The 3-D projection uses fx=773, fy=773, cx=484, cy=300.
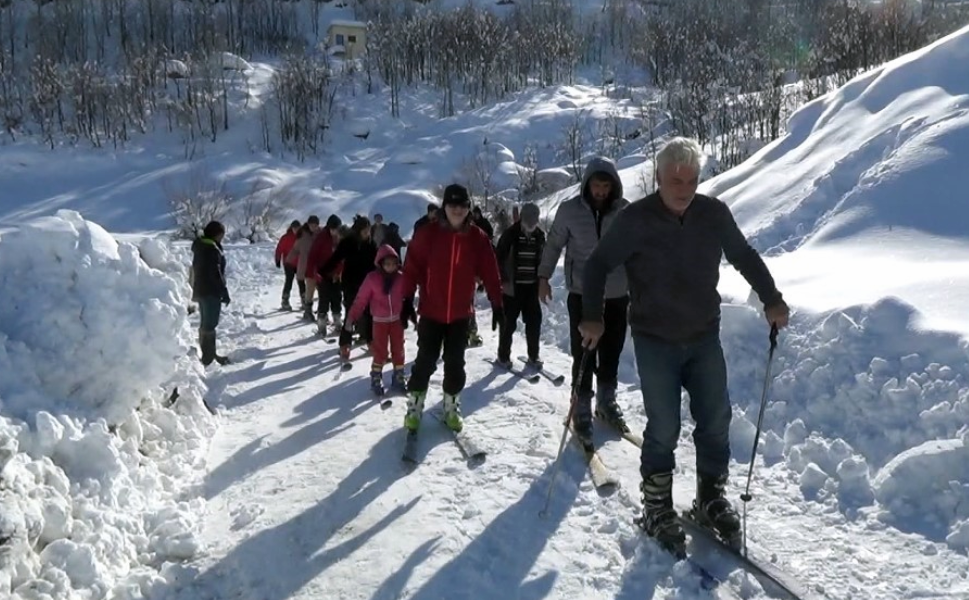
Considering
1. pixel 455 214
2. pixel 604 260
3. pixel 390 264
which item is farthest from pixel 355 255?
pixel 604 260

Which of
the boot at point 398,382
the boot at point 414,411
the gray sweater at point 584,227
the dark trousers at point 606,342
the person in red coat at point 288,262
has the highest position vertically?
the gray sweater at point 584,227

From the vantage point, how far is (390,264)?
823cm

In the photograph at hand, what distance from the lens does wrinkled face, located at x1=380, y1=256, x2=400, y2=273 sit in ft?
26.9

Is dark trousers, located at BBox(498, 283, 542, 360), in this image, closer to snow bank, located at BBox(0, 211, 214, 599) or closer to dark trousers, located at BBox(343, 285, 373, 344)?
dark trousers, located at BBox(343, 285, 373, 344)

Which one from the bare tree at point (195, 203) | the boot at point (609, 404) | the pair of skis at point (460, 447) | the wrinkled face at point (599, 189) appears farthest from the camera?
the bare tree at point (195, 203)

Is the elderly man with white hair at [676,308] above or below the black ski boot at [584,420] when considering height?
above

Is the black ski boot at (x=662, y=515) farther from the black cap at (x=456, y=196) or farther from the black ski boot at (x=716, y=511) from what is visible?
the black cap at (x=456, y=196)

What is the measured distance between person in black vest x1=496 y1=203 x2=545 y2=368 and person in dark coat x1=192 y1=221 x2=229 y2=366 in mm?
3605

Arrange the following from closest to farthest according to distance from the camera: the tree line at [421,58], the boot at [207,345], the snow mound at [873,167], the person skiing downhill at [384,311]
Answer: the person skiing downhill at [384,311], the snow mound at [873,167], the boot at [207,345], the tree line at [421,58]

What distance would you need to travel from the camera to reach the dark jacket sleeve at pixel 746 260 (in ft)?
13.9

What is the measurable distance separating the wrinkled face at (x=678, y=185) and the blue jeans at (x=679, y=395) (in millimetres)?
736

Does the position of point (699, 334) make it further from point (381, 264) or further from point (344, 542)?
point (381, 264)

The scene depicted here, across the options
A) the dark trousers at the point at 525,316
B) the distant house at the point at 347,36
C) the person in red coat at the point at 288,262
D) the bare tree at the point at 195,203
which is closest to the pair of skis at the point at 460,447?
the dark trousers at the point at 525,316

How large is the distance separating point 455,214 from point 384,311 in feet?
8.36
